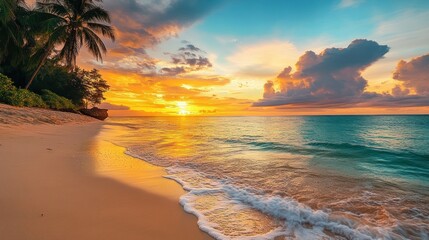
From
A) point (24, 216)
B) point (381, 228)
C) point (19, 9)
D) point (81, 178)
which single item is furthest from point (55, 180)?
point (19, 9)

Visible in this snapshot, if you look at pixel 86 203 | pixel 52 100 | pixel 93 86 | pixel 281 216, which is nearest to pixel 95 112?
pixel 93 86

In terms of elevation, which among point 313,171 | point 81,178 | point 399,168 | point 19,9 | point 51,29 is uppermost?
point 19,9

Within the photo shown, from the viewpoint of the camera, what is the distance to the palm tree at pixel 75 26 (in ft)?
78.6

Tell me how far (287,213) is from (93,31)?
2844cm

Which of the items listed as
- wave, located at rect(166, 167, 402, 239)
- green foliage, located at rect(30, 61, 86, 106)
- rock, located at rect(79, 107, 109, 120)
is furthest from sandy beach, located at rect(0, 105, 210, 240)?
rock, located at rect(79, 107, 109, 120)

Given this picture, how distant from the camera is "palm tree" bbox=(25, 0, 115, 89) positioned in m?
24.0

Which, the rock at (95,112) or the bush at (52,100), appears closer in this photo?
the bush at (52,100)

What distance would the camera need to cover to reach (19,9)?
25109 millimetres

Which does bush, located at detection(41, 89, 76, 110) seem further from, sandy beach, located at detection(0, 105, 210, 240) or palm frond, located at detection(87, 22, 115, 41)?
sandy beach, located at detection(0, 105, 210, 240)

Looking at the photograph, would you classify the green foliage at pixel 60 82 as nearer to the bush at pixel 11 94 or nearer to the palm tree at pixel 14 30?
the palm tree at pixel 14 30

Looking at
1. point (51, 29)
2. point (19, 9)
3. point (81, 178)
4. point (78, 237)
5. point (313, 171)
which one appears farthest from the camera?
point (19, 9)

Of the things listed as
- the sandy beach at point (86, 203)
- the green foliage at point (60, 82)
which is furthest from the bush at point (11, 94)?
the sandy beach at point (86, 203)

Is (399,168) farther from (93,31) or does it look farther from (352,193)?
(93,31)

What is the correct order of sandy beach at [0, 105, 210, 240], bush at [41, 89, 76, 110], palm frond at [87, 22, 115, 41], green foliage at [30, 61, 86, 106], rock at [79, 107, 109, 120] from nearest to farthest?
sandy beach at [0, 105, 210, 240], palm frond at [87, 22, 115, 41], bush at [41, 89, 76, 110], green foliage at [30, 61, 86, 106], rock at [79, 107, 109, 120]
